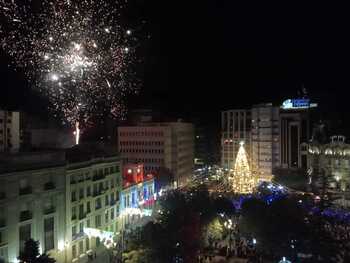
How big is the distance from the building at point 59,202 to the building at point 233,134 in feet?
189

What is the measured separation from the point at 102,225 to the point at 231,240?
530 inches

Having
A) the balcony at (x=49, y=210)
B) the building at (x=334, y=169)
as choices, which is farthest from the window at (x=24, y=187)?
the building at (x=334, y=169)

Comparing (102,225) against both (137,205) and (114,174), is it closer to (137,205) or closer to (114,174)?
(114,174)

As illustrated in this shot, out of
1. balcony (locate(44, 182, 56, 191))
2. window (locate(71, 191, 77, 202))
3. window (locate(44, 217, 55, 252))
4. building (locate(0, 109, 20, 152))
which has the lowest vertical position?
window (locate(44, 217, 55, 252))

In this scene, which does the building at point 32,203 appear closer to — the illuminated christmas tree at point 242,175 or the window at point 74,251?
the window at point 74,251

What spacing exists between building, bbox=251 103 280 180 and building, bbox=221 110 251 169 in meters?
3.36

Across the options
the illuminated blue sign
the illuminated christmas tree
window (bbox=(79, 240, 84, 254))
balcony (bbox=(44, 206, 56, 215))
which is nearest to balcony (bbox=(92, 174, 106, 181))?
window (bbox=(79, 240, 84, 254))

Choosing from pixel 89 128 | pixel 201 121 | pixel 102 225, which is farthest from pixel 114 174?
pixel 201 121

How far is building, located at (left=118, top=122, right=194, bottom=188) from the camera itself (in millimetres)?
73750

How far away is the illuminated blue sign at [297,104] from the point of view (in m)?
82.1

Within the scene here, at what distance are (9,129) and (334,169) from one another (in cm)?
5585

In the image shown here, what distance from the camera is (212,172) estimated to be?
302 ft

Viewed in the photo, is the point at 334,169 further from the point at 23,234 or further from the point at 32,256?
the point at 32,256

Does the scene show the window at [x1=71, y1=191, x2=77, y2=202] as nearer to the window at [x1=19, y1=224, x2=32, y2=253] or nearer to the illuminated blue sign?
the window at [x1=19, y1=224, x2=32, y2=253]
